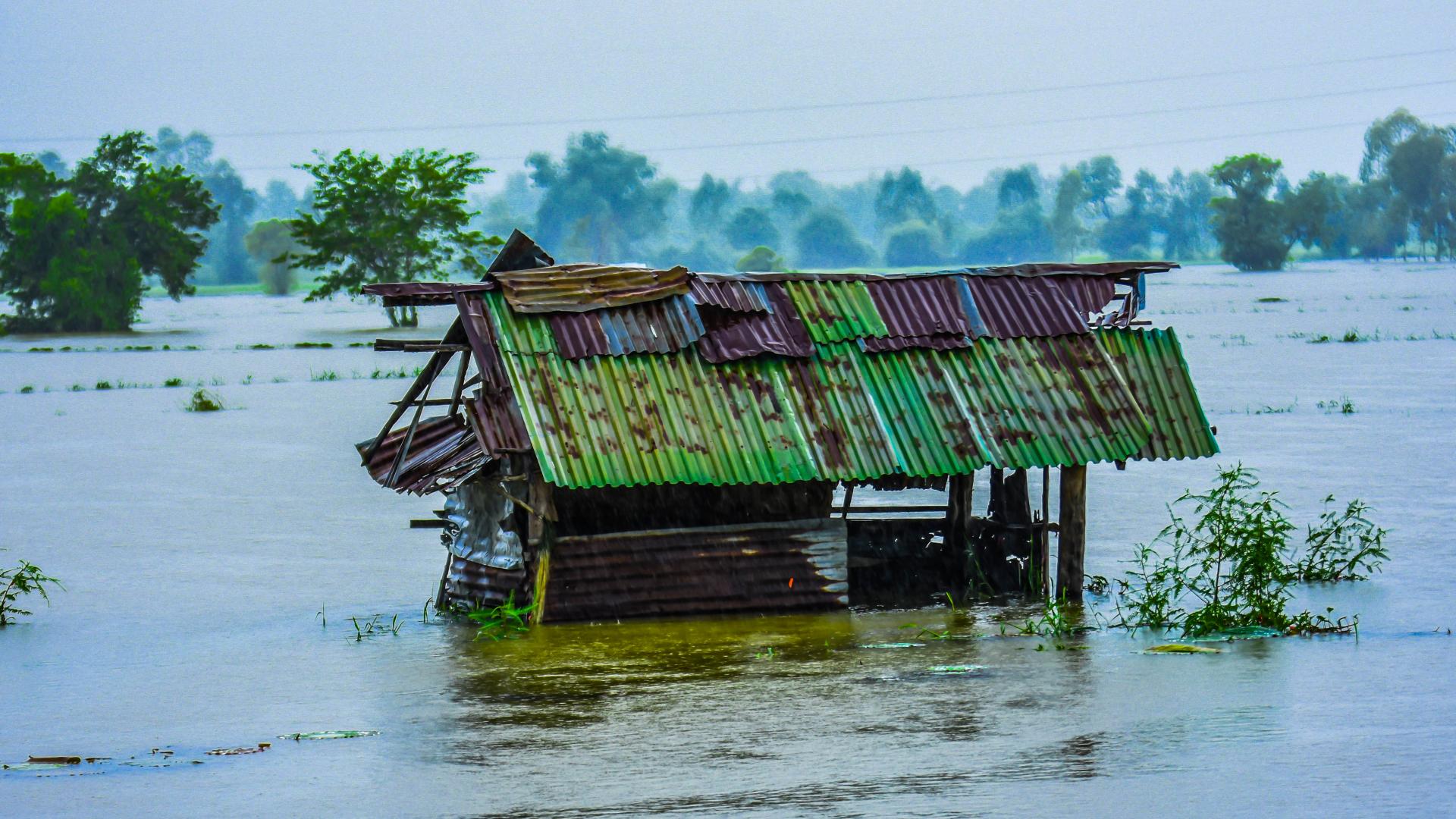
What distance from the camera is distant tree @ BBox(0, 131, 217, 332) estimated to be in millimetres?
73875

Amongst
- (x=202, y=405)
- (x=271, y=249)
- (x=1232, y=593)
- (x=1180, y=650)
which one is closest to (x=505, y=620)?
(x=1180, y=650)

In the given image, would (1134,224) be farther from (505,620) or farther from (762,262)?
(505,620)

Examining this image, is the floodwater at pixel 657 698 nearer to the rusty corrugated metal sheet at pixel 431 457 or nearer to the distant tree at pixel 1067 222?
the rusty corrugated metal sheet at pixel 431 457

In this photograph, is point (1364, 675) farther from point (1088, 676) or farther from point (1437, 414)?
point (1437, 414)

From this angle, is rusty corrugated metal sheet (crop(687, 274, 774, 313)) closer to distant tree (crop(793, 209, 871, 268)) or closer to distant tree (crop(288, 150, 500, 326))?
distant tree (crop(288, 150, 500, 326))

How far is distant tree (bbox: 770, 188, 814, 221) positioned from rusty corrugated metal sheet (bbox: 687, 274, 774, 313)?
150685mm

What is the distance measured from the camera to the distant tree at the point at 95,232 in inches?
2908

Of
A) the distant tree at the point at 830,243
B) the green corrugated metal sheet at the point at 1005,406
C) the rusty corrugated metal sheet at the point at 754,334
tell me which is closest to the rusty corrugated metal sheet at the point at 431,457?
the rusty corrugated metal sheet at the point at 754,334

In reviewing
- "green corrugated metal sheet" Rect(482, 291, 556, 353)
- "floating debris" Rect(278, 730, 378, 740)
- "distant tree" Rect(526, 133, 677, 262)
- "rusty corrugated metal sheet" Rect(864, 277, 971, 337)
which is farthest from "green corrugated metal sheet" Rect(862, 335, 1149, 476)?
"distant tree" Rect(526, 133, 677, 262)

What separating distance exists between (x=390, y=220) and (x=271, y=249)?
83562 millimetres

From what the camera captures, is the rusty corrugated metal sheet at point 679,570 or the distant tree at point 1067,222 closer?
the rusty corrugated metal sheet at point 679,570

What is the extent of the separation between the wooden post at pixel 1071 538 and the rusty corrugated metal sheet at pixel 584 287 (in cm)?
417

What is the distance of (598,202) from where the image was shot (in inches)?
5955

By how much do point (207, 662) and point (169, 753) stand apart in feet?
13.5
